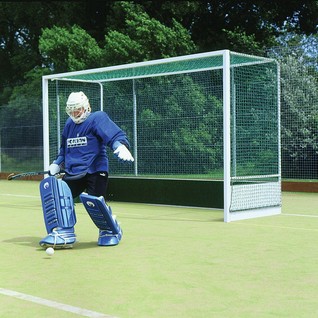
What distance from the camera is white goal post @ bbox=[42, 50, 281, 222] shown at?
401 inches

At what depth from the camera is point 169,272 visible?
535 centimetres

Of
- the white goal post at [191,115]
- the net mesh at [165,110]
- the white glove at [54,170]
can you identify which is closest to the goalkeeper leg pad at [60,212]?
the white glove at [54,170]

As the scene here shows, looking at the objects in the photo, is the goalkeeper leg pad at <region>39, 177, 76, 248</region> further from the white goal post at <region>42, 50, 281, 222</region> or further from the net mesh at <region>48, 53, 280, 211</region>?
the net mesh at <region>48, 53, 280, 211</region>

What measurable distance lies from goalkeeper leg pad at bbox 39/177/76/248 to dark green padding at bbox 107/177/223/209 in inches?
171

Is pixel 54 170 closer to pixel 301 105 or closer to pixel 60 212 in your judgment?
pixel 60 212

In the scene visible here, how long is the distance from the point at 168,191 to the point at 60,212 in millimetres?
5120

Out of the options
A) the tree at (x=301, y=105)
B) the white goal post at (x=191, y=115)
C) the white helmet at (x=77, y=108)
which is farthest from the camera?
the tree at (x=301, y=105)

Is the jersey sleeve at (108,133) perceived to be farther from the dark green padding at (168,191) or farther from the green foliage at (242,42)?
the green foliage at (242,42)

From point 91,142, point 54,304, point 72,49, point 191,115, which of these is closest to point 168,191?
point 191,115

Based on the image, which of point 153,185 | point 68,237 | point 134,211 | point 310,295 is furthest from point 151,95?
point 310,295

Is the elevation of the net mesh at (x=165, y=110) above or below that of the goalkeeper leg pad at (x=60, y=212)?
above

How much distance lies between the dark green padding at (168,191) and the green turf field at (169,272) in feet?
5.94

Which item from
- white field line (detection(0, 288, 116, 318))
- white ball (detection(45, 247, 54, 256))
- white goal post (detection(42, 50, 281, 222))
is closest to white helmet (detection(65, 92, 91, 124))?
white ball (detection(45, 247, 54, 256))

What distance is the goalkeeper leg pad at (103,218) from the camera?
6598 millimetres
